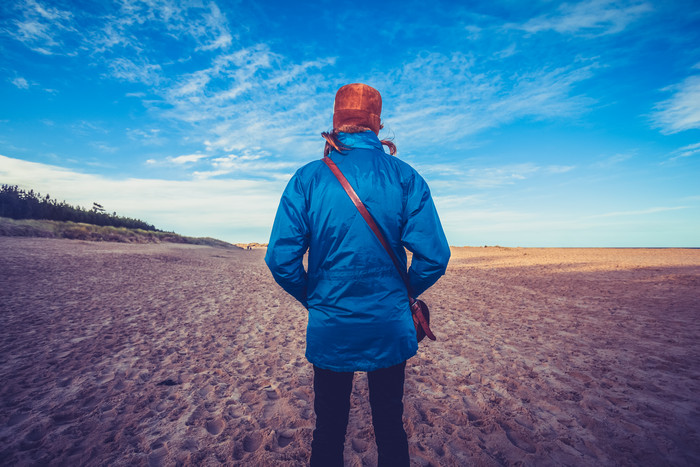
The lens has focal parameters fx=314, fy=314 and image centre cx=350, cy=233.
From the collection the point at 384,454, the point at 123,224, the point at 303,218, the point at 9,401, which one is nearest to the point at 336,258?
the point at 303,218

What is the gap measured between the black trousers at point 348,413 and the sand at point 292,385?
0.90 metres

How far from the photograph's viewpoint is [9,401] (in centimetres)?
319

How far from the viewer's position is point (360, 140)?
1.86m

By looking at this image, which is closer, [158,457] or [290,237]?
[290,237]

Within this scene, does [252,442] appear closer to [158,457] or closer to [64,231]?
[158,457]

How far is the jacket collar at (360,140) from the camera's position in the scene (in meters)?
1.85

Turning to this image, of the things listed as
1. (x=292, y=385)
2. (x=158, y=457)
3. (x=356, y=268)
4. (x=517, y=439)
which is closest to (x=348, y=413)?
(x=356, y=268)

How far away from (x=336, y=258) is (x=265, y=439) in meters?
2.09

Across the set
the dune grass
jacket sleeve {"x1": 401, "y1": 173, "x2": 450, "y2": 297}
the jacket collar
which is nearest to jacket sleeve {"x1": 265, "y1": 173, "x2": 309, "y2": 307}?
the jacket collar

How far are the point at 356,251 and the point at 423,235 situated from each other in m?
0.39

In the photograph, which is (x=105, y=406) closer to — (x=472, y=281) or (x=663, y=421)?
(x=663, y=421)

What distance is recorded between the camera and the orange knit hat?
1892 millimetres

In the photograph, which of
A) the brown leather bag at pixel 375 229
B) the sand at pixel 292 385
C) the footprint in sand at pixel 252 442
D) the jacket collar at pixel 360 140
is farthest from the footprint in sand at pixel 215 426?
the jacket collar at pixel 360 140

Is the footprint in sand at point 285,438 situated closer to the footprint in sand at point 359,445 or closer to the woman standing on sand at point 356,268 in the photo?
the footprint in sand at point 359,445
